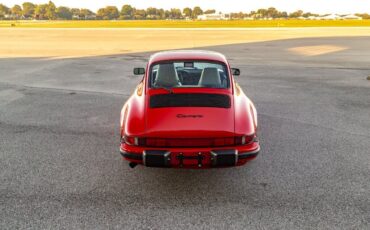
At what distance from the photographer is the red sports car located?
4.02 meters

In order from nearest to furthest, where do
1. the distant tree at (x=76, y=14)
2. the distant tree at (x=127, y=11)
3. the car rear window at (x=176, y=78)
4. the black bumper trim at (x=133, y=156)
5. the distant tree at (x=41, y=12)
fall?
the black bumper trim at (x=133, y=156) < the car rear window at (x=176, y=78) < the distant tree at (x=41, y=12) < the distant tree at (x=76, y=14) < the distant tree at (x=127, y=11)

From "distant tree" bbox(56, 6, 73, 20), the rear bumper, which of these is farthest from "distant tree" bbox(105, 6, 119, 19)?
the rear bumper

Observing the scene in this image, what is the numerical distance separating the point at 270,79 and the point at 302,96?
2.94m

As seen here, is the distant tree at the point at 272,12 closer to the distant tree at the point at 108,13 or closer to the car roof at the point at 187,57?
the distant tree at the point at 108,13

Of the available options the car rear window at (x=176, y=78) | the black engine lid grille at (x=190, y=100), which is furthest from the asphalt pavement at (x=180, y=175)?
the car rear window at (x=176, y=78)

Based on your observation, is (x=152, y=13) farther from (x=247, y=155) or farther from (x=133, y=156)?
(x=247, y=155)

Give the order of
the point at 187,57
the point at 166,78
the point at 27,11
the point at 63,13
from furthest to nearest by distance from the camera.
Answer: the point at 27,11 < the point at 63,13 < the point at 187,57 < the point at 166,78

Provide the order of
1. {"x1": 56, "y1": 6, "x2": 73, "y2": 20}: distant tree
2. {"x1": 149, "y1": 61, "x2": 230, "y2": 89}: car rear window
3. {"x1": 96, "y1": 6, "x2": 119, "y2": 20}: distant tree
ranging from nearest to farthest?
1. {"x1": 149, "y1": 61, "x2": 230, "y2": 89}: car rear window
2. {"x1": 56, "y1": 6, "x2": 73, "y2": 20}: distant tree
3. {"x1": 96, "y1": 6, "x2": 119, "y2": 20}: distant tree

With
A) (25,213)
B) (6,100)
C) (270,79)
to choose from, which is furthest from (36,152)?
(270,79)

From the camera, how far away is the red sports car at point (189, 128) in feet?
13.2

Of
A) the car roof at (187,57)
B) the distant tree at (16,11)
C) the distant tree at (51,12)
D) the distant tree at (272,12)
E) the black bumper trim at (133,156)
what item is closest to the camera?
the black bumper trim at (133,156)

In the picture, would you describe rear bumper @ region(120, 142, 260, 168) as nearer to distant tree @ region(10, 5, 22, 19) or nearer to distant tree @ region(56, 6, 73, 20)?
distant tree @ region(56, 6, 73, 20)

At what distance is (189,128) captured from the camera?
4066 mm

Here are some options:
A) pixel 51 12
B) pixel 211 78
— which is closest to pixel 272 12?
pixel 51 12
